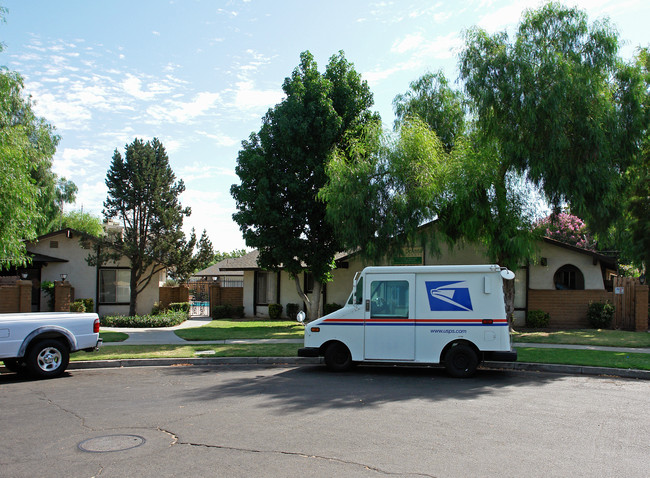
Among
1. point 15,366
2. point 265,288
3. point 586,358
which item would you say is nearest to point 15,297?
point 15,366

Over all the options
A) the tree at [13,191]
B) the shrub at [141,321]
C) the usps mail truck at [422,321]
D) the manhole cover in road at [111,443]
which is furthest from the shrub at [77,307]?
the manhole cover in road at [111,443]

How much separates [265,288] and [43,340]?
57.3 ft

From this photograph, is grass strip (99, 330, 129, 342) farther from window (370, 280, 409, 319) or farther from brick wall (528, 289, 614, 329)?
brick wall (528, 289, 614, 329)

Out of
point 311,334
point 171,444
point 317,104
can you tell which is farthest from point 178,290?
point 171,444

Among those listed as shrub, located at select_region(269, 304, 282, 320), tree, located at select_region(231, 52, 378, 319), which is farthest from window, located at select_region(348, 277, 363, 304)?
shrub, located at select_region(269, 304, 282, 320)

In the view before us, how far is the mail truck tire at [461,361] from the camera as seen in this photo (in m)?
10.6

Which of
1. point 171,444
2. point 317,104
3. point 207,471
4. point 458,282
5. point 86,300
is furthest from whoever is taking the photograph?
point 86,300

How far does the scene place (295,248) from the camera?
20875 millimetres

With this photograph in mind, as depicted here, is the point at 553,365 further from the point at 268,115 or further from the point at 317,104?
the point at 268,115

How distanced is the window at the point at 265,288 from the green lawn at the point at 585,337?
41.8 ft

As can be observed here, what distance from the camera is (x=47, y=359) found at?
1087 centimetres

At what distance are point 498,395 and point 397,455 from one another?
4.01 m

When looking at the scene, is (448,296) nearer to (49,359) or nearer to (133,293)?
(49,359)

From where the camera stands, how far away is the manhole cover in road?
590 cm
